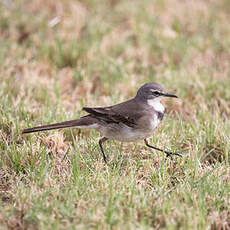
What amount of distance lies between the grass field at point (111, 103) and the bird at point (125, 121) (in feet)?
0.79

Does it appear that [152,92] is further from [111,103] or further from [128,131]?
[111,103]

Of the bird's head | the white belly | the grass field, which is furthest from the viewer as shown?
the bird's head

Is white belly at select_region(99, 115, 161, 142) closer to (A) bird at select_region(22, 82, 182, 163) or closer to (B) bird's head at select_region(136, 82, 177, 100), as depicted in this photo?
(A) bird at select_region(22, 82, 182, 163)

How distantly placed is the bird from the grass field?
242 millimetres

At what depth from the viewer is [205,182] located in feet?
15.1

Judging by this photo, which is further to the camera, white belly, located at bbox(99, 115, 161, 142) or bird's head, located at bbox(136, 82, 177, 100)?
bird's head, located at bbox(136, 82, 177, 100)

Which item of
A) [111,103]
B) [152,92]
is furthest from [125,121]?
[111,103]

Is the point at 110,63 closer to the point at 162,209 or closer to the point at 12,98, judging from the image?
the point at 12,98

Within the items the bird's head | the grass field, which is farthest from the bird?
the grass field

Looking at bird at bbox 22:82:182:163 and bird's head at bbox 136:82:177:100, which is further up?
bird's head at bbox 136:82:177:100

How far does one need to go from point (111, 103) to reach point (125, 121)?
156 cm

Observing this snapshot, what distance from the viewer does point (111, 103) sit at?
6.84 metres

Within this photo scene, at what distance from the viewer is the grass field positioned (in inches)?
164

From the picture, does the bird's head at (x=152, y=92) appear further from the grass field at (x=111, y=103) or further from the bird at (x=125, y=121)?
the grass field at (x=111, y=103)
